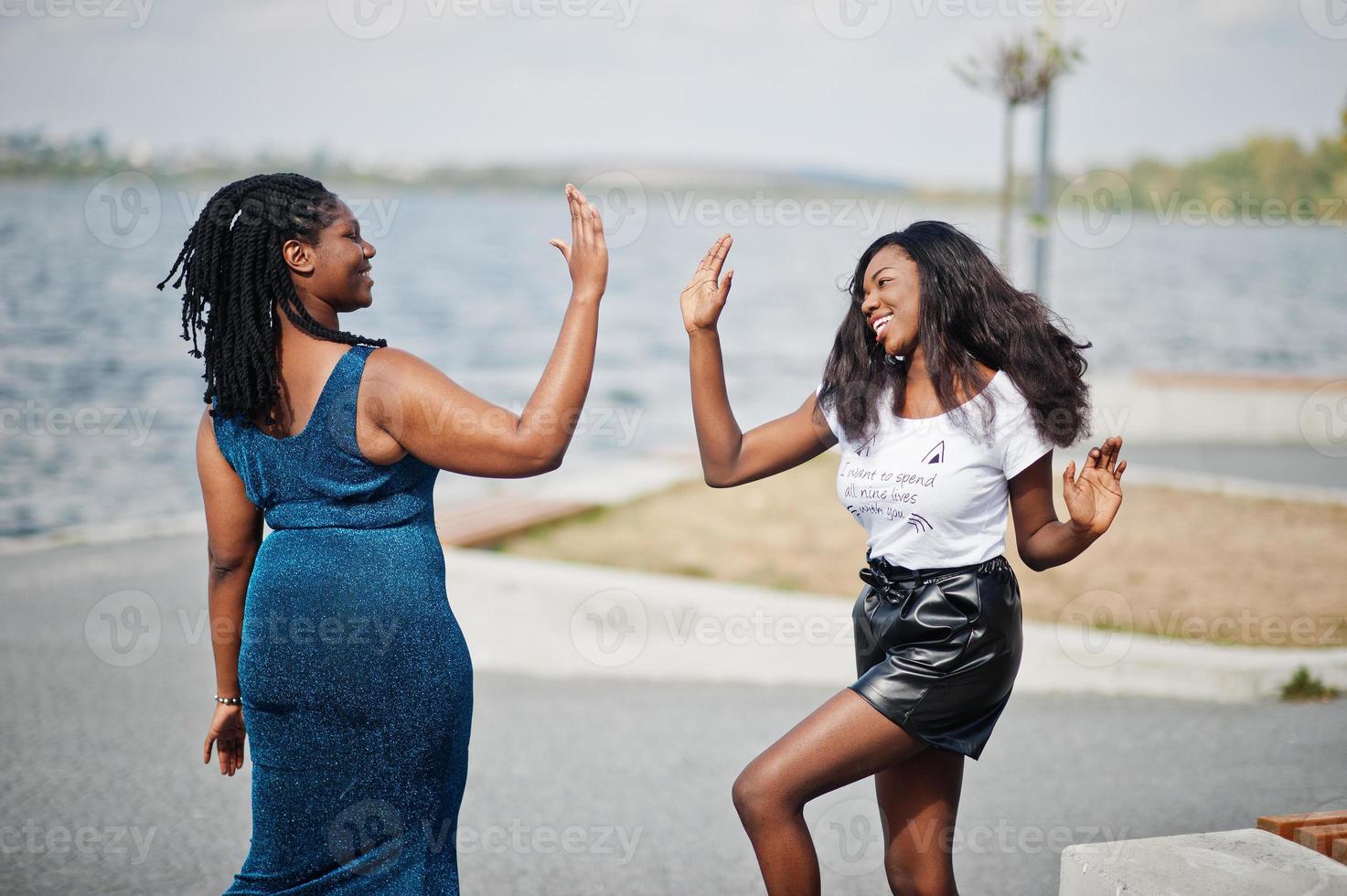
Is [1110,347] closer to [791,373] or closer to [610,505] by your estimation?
[791,373]

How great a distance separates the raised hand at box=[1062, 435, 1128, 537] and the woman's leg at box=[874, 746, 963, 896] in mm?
659

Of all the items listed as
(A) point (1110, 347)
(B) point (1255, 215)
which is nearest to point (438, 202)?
(A) point (1110, 347)

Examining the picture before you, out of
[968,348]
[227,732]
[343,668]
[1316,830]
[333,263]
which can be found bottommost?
[1316,830]

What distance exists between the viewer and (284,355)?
2482mm

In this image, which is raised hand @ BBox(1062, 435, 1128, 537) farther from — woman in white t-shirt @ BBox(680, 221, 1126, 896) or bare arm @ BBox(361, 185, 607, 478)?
bare arm @ BBox(361, 185, 607, 478)

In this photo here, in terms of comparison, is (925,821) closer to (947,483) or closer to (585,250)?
(947,483)

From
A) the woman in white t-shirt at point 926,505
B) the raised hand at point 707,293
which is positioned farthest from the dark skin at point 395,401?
the woman in white t-shirt at point 926,505

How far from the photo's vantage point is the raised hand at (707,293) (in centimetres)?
302

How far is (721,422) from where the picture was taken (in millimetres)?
3152

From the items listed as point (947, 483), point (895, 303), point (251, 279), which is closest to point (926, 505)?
point (947, 483)

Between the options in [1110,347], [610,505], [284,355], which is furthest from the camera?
[1110,347]

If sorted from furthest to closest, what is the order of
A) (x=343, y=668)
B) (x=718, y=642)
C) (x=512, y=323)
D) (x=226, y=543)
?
(x=512, y=323), (x=718, y=642), (x=226, y=543), (x=343, y=668)

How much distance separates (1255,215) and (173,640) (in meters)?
9.33

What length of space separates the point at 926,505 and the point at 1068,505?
Answer: 36 cm
